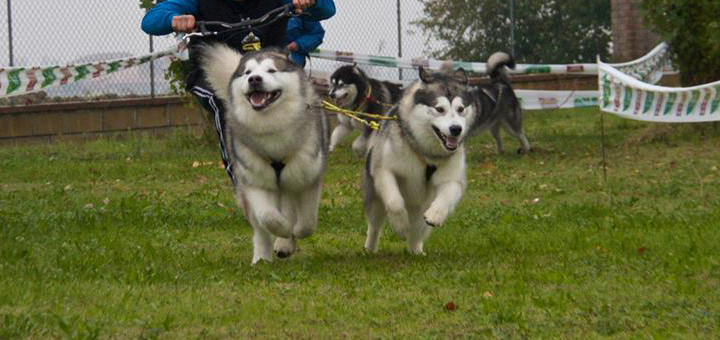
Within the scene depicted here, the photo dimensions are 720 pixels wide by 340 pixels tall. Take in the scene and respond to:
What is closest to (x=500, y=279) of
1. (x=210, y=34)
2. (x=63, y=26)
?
(x=210, y=34)

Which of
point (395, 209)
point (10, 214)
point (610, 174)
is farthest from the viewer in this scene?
point (610, 174)

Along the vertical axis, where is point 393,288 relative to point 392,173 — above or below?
below

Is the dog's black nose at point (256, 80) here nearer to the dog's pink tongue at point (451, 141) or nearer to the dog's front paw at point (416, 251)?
the dog's pink tongue at point (451, 141)

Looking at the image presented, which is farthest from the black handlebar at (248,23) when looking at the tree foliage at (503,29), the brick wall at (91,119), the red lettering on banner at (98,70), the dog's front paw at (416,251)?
the tree foliage at (503,29)

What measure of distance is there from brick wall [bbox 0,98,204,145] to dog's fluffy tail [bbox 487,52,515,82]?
3.61m

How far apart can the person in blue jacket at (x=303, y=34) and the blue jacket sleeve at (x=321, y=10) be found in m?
0.22

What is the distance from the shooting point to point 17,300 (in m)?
5.16

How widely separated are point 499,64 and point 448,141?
27.4 ft

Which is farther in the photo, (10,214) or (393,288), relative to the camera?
(10,214)

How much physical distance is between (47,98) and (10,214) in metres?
7.33

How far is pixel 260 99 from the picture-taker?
19.8ft

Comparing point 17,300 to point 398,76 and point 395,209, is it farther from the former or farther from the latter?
point 398,76

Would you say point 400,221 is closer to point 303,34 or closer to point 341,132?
point 303,34

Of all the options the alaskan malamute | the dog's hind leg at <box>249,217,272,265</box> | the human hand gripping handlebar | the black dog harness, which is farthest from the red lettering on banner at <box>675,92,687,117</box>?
the black dog harness
